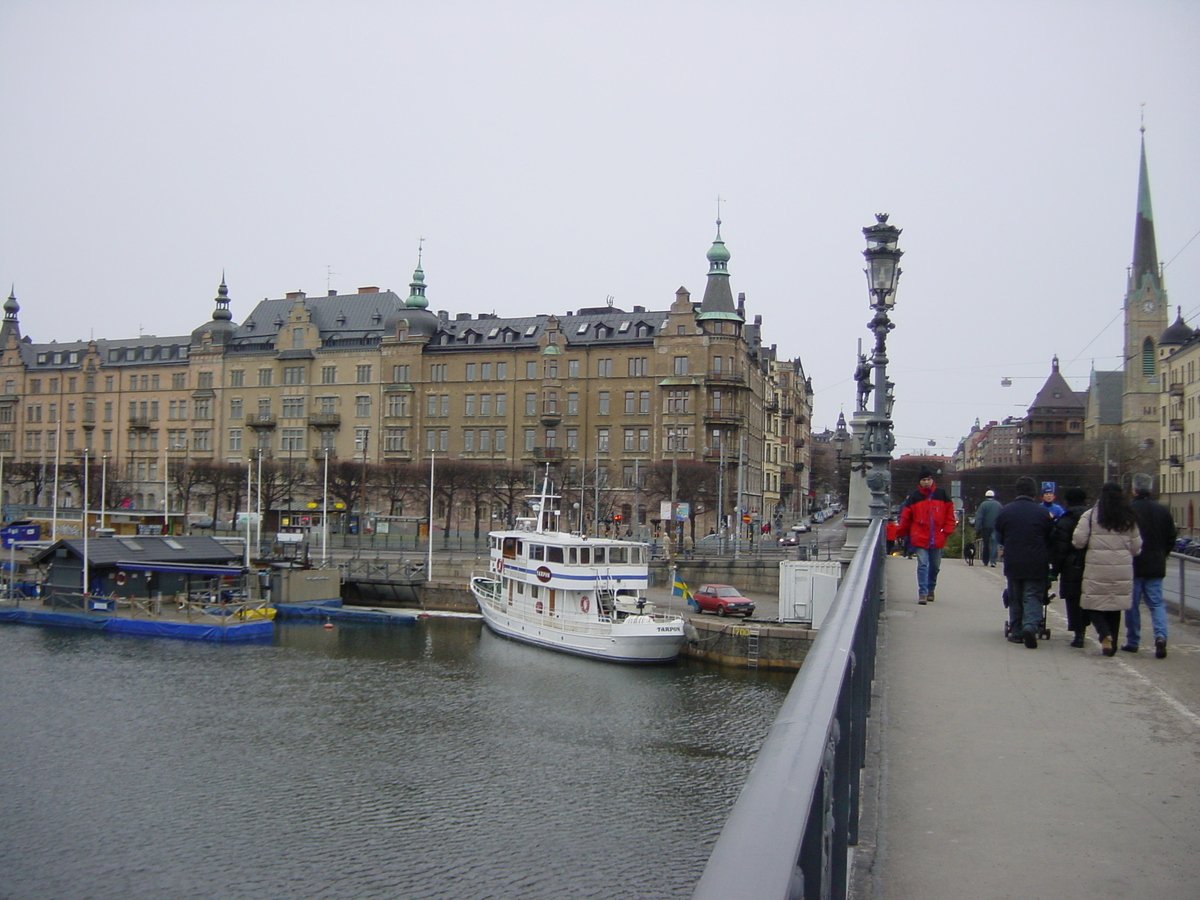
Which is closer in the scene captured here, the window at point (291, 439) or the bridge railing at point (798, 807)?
the bridge railing at point (798, 807)

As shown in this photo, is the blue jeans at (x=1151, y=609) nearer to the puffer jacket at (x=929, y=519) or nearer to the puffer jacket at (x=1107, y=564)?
the puffer jacket at (x=1107, y=564)

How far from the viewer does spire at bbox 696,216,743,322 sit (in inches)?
2872

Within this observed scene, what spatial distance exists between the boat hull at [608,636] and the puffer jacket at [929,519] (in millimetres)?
26796

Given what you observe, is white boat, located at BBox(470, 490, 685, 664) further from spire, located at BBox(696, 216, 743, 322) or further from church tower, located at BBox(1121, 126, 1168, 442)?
church tower, located at BBox(1121, 126, 1168, 442)

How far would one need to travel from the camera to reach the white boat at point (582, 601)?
40844 millimetres

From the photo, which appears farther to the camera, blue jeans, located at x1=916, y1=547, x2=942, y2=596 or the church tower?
the church tower

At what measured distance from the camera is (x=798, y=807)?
212 centimetres

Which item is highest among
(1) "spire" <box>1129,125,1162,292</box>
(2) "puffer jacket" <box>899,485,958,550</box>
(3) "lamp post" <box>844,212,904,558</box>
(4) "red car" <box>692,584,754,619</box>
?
(1) "spire" <box>1129,125,1162,292</box>

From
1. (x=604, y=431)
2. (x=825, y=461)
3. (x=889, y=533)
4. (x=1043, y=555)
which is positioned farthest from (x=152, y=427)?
(x=825, y=461)

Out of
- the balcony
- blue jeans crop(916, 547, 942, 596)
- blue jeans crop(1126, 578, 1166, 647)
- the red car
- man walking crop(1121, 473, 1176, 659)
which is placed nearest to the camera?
blue jeans crop(1126, 578, 1166, 647)

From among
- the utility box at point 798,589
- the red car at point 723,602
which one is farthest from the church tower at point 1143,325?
the utility box at point 798,589

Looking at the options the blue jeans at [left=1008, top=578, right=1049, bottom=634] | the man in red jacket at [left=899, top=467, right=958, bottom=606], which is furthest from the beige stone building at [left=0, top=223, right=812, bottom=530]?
the blue jeans at [left=1008, top=578, right=1049, bottom=634]

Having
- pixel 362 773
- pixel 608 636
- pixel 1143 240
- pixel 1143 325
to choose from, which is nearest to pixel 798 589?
pixel 608 636

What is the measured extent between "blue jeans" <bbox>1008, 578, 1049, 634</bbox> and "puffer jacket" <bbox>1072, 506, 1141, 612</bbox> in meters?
0.64
